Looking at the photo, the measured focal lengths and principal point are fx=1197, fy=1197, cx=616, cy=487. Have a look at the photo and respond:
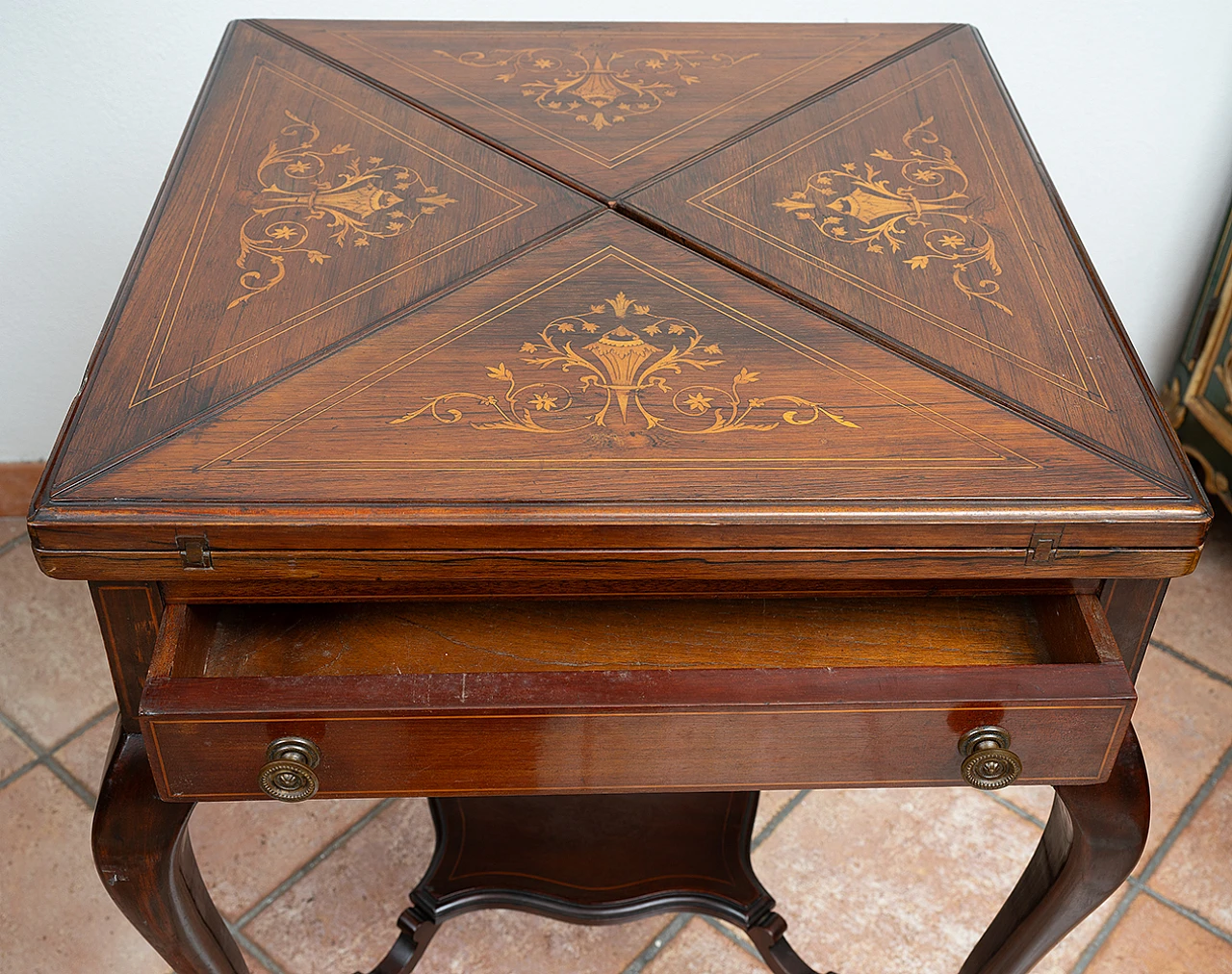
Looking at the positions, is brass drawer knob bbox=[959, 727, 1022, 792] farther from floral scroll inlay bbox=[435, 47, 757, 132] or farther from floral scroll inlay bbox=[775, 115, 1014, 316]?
floral scroll inlay bbox=[435, 47, 757, 132]

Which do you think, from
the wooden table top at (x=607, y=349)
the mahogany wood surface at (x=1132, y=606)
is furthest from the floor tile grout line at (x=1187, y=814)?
the wooden table top at (x=607, y=349)

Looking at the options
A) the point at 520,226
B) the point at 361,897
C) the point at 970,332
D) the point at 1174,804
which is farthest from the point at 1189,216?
the point at 361,897

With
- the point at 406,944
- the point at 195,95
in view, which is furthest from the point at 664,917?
the point at 195,95

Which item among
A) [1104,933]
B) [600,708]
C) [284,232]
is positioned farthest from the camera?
[1104,933]

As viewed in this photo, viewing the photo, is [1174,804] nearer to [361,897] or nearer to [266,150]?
[361,897]

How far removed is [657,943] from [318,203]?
2.62ft

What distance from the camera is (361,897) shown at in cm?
125

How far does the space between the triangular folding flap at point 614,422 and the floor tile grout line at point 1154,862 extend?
71 centimetres

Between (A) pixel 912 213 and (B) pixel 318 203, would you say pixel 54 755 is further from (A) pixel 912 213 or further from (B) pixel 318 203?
(A) pixel 912 213

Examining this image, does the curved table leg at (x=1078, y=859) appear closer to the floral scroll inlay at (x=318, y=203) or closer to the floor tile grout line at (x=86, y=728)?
the floral scroll inlay at (x=318, y=203)

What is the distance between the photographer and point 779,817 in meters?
1.34

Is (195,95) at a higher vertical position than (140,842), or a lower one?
higher

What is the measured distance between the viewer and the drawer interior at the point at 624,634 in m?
0.77

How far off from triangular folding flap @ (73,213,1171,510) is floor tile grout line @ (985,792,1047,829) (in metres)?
0.74
